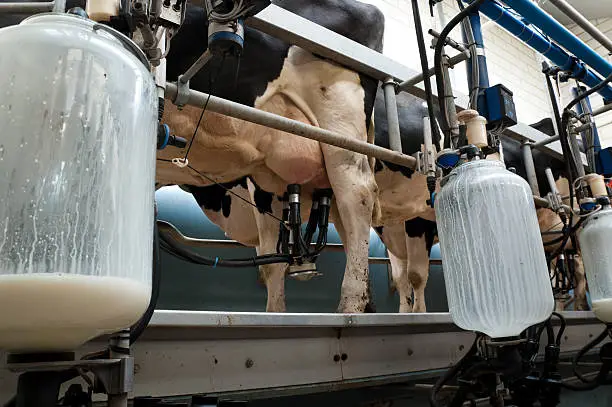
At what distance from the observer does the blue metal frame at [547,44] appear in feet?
4.82

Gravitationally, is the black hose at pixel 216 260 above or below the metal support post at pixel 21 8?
below

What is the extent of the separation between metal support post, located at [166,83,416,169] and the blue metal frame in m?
0.57

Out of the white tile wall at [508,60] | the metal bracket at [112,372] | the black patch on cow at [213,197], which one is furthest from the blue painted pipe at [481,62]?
the white tile wall at [508,60]

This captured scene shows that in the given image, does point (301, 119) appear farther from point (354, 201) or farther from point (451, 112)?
point (451, 112)

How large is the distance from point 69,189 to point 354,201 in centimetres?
113

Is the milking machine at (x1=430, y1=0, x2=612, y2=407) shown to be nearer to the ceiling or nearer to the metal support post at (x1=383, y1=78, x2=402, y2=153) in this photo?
the metal support post at (x1=383, y1=78, x2=402, y2=153)

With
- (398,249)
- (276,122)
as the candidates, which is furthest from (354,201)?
(398,249)

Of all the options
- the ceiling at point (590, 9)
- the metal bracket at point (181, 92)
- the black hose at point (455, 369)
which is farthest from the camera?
the ceiling at point (590, 9)

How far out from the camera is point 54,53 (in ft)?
1.54

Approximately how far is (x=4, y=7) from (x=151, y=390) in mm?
569

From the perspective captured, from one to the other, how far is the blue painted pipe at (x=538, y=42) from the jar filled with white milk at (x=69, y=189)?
1226 millimetres

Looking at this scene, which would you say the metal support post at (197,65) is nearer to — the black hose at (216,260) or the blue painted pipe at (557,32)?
the black hose at (216,260)

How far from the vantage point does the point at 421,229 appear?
2.87 meters

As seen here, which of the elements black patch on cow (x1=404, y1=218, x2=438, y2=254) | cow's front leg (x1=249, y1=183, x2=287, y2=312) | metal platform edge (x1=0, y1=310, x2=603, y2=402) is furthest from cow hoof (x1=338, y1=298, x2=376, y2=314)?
black patch on cow (x1=404, y1=218, x2=438, y2=254)
